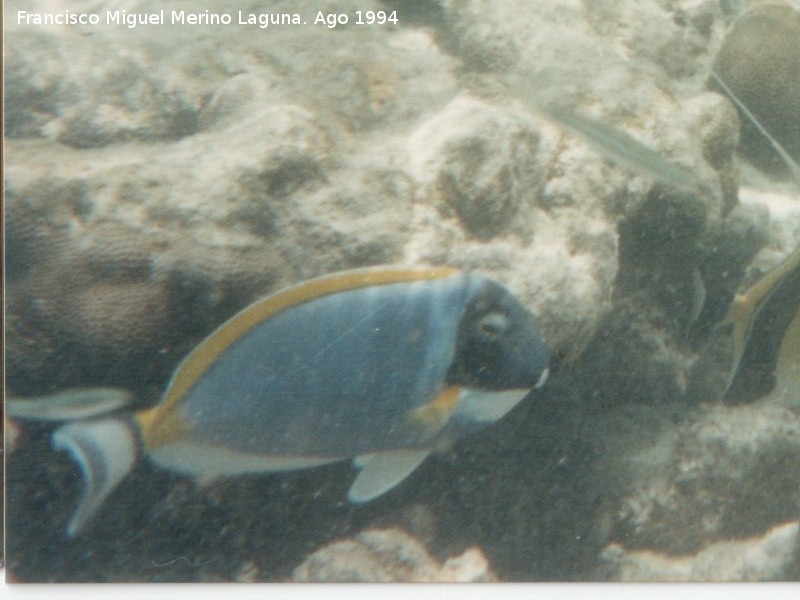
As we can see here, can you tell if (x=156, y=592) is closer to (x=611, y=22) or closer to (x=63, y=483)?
(x=63, y=483)

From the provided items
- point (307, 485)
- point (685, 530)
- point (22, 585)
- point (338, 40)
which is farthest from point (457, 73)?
point (22, 585)

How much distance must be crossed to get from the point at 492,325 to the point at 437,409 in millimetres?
219

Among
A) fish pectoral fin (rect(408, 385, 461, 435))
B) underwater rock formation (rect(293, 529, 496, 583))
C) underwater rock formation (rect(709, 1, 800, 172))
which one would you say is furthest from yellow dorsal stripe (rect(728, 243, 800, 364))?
underwater rock formation (rect(709, 1, 800, 172))

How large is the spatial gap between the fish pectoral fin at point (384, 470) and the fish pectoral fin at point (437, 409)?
0.37 ft

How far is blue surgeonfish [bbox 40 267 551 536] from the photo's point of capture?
1096 mm

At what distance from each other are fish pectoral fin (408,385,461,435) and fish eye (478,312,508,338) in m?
0.14

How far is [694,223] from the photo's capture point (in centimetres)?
212

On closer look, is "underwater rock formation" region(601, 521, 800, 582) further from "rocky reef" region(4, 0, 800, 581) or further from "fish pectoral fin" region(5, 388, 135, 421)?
"fish pectoral fin" region(5, 388, 135, 421)

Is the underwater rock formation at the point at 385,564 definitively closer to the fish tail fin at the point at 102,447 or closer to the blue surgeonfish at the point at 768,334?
the fish tail fin at the point at 102,447

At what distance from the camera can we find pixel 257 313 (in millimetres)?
1076

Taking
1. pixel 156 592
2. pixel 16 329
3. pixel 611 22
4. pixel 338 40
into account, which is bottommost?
pixel 156 592

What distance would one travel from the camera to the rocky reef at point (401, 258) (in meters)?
1.42

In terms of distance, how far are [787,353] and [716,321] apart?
1.96 ft

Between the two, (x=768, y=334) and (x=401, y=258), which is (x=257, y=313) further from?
(x=768, y=334)
